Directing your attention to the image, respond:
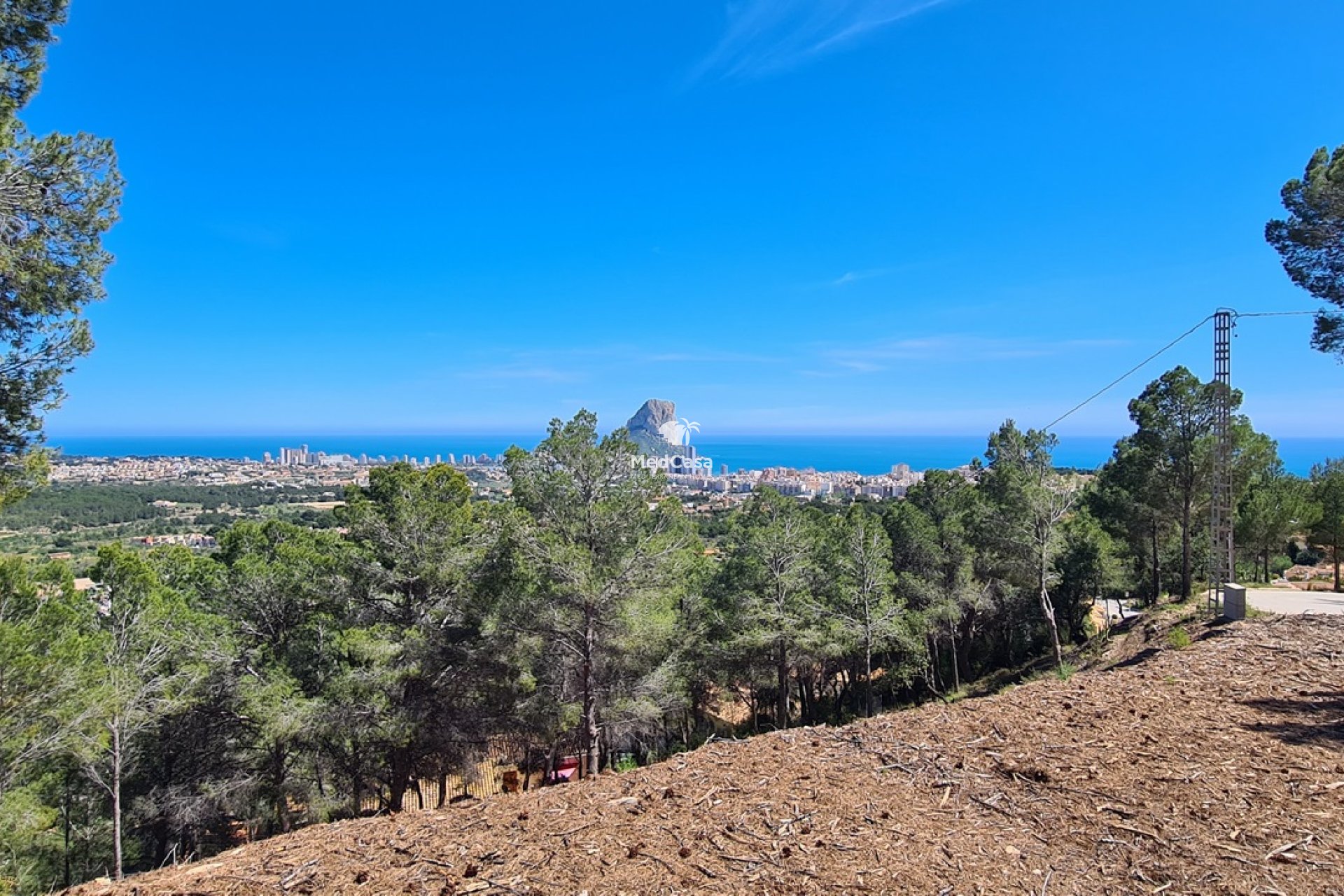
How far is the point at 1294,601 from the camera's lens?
35.6 feet

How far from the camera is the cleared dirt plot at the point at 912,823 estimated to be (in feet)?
9.16

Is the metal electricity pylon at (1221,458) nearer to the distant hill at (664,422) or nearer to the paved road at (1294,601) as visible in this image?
the paved road at (1294,601)

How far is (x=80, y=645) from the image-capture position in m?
6.43

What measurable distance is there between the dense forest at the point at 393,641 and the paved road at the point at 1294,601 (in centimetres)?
289

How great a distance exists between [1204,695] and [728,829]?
4.60 metres

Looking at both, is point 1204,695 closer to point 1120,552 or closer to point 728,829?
point 728,829

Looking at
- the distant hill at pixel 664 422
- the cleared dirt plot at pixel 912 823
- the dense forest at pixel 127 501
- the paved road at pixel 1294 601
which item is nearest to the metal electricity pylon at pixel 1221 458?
the paved road at pixel 1294 601

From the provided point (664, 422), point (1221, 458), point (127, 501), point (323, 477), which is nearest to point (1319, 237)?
point (1221, 458)

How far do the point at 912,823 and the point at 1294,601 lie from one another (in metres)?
12.3

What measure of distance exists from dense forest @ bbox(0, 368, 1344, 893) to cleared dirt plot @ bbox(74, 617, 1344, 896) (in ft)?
15.6

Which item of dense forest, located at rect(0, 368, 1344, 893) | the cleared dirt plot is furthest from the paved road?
the cleared dirt plot

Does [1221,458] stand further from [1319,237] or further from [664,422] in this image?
[664,422]

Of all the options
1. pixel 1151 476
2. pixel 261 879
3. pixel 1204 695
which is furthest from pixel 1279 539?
pixel 261 879

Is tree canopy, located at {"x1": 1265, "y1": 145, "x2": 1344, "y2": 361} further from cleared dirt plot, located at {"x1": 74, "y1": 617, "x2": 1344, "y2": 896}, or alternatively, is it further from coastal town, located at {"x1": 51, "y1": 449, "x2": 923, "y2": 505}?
coastal town, located at {"x1": 51, "y1": 449, "x2": 923, "y2": 505}
